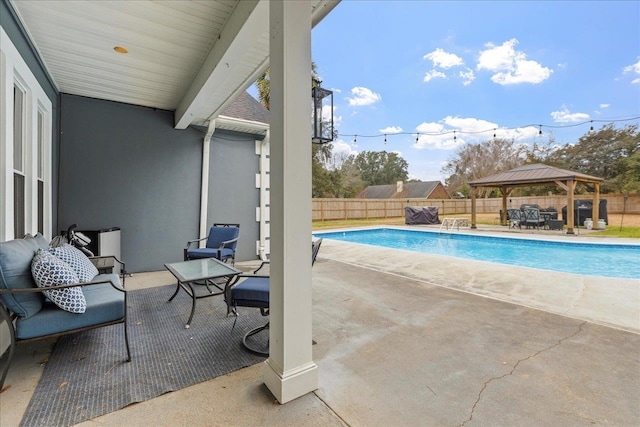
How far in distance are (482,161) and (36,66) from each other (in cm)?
2805

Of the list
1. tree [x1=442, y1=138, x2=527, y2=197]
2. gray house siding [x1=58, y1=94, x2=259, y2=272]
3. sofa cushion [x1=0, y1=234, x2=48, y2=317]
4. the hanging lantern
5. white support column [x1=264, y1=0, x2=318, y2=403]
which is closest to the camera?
white support column [x1=264, y1=0, x2=318, y2=403]

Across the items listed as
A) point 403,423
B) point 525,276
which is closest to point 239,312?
point 403,423

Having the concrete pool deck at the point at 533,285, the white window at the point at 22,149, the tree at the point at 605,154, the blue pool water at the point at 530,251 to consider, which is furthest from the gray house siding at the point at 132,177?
the tree at the point at 605,154

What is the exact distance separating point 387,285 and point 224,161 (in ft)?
12.9

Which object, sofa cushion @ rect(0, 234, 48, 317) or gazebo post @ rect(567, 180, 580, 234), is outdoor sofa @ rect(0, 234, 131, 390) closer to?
sofa cushion @ rect(0, 234, 48, 317)

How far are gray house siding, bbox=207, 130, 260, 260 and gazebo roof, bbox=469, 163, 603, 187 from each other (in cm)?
1090

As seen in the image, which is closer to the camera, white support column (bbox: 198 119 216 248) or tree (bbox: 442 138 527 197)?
white support column (bbox: 198 119 216 248)

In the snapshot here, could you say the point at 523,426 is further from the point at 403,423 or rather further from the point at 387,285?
the point at 387,285

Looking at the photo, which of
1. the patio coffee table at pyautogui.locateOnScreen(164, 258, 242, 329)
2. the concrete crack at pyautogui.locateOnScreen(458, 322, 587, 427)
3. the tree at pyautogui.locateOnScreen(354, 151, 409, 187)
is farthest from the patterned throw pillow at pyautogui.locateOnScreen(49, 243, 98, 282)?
the tree at pyautogui.locateOnScreen(354, 151, 409, 187)

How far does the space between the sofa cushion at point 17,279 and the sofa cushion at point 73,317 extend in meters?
0.06

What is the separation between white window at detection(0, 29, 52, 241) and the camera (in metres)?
2.39

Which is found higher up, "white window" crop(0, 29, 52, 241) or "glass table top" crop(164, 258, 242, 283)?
"white window" crop(0, 29, 52, 241)

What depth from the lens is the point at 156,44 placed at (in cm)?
304

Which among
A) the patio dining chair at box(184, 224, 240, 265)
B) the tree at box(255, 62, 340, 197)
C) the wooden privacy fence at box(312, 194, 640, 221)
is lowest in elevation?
the patio dining chair at box(184, 224, 240, 265)
